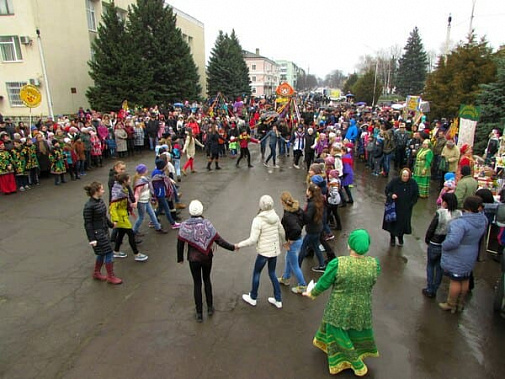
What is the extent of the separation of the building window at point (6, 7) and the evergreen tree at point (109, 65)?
504 centimetres

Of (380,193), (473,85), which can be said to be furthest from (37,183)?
(473,85)

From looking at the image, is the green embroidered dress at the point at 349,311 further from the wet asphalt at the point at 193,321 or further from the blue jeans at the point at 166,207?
the blue jeans at the point at 166,207

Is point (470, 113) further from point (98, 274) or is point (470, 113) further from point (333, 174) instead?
point (98, 274)

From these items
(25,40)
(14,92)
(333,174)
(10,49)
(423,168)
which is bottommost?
(423,168)

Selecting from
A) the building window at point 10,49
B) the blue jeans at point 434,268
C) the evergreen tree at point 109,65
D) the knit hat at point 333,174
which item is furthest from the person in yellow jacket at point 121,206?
the building window at point 10,49

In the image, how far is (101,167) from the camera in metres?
15.7

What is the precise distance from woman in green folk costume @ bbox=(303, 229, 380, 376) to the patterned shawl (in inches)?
62.6

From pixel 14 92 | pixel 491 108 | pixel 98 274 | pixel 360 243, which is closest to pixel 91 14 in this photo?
pixel 14 92

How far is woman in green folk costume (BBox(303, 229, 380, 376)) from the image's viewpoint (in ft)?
12.7

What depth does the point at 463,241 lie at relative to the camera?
4.90 meters

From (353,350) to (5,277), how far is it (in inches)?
239

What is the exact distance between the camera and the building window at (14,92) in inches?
942

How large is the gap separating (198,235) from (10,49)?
1017 inches

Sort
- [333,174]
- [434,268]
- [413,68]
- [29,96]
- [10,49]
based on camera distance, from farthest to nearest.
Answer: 1. [413,68]
2. [10,49]
3. [29,96]
4. [333,174]
5. [434,268]
